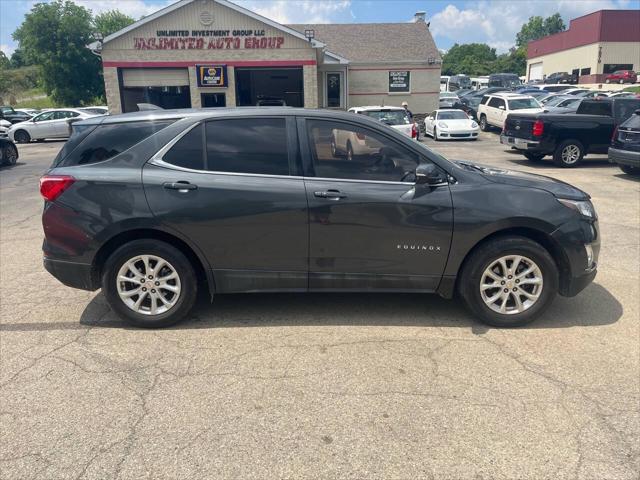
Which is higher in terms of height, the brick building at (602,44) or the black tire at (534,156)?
the brick building at (602,44)

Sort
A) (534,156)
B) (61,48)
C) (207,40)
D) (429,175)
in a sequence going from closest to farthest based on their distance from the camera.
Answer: (429,175)
(534,156)
(207,40)
(61,48)

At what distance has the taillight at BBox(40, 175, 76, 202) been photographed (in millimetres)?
4039

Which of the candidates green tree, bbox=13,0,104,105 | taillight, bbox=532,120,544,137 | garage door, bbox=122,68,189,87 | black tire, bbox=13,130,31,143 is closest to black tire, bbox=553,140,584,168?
taillight, bbox=532,120,544,137

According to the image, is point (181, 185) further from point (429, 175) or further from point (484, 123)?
point (484, 123)

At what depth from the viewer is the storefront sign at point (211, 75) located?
25109mm

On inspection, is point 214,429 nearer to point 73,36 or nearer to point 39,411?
point 39,411

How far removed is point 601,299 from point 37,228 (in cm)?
759

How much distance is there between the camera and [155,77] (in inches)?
995

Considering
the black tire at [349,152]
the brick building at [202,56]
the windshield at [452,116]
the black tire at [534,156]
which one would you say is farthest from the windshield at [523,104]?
the black tire at [349,152]

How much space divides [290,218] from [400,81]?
96.8 feet

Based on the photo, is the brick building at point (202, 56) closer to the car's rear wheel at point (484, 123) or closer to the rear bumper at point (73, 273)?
the car's rear wheel at point (484, 123)

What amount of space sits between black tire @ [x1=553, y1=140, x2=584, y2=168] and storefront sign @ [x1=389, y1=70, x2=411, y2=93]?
752 inches

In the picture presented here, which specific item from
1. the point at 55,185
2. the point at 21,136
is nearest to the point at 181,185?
the point at 55,185

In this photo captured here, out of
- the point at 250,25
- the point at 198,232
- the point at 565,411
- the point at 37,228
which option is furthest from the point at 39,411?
the point at 250,25
